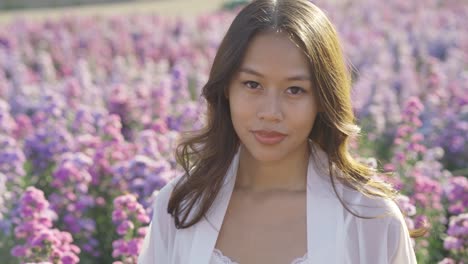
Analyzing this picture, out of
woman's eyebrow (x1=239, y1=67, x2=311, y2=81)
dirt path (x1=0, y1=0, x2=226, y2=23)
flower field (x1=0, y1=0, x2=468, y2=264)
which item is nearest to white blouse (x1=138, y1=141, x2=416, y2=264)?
woman's eyebrow (x1=239, y1=67, x2=311, y2=81)

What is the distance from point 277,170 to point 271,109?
296 mm

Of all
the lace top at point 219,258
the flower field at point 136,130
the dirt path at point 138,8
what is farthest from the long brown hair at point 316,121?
the dirt path at point 138,8

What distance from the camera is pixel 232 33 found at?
7.72 feet

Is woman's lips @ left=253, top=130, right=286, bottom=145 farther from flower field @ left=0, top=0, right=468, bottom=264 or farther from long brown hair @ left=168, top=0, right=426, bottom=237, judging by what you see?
flower field @ left=0, top=0, right=468, bottom=264

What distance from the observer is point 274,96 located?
7.45ft

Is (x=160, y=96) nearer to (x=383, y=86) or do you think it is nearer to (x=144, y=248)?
(x=383, y=86)

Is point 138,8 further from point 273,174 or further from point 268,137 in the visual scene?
point 268,137

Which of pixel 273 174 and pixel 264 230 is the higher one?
pixel 273 174

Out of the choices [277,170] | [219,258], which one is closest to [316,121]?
[277,170]

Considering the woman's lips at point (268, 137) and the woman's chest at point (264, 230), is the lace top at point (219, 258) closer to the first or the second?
the woman's chest at point (264, 230)

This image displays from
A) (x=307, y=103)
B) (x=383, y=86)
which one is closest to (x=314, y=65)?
(x=307, y=103)

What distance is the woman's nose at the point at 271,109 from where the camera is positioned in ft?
7.42

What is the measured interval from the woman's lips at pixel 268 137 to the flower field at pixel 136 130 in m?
0.55

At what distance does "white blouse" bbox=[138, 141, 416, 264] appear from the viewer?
2256 mm
